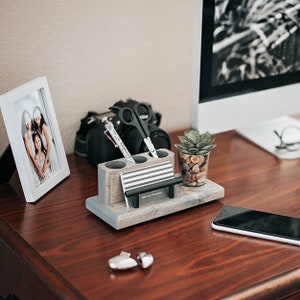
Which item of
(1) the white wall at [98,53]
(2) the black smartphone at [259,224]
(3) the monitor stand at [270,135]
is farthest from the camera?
(3) the monitor stand at [270,135]

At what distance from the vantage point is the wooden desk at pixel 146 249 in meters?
0.79

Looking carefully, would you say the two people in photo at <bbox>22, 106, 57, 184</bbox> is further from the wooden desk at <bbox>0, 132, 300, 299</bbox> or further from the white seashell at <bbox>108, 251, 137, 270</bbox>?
the white seashell at <bbox>108, 251, 137, 270</bbox>

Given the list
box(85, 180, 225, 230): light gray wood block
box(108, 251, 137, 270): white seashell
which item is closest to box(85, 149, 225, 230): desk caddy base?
box(85, 180, 225, 230): light gray wood block

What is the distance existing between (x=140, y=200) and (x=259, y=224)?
0.65ft

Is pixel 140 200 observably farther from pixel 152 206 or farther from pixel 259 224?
pixel 259 224

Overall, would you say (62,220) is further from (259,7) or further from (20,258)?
(259,7)

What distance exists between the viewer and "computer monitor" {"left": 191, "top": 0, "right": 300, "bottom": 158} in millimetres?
1161

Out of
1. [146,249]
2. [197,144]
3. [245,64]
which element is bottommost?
[146,249]

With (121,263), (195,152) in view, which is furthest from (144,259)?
(195,152)

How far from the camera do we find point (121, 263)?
2.69 ft

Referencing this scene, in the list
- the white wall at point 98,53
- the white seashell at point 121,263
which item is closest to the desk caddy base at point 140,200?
the white seashell at point 121,263

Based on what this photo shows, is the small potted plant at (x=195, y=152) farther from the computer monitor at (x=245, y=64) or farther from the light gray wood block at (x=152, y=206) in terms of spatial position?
the computer monitor at (x=245, y=64)

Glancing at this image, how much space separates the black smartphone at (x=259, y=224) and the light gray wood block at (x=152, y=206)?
52 mm

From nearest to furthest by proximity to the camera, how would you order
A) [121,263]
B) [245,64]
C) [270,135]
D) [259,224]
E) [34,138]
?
[121,263], [259,224], [34,138], [245,64], [270,135]
